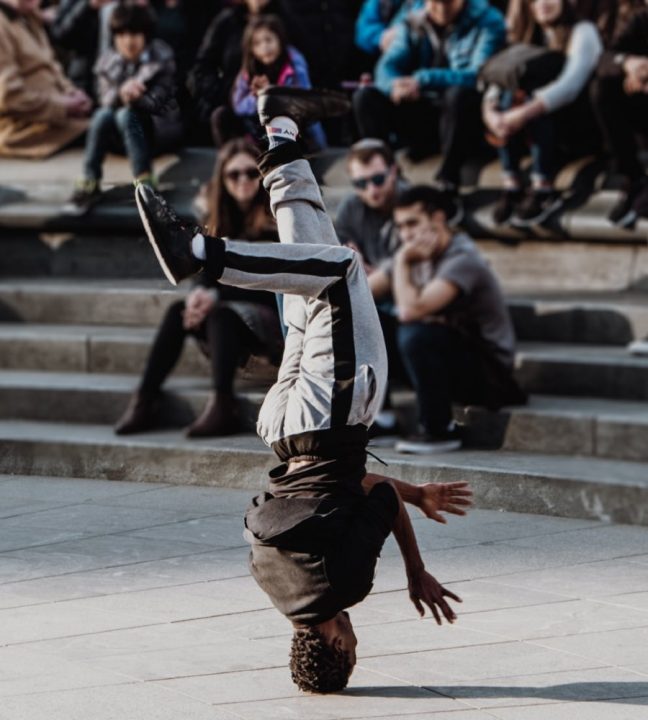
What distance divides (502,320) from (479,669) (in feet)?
12.0

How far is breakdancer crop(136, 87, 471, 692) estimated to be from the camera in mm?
4609

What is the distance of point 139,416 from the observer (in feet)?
27.9

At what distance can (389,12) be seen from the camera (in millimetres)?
10992

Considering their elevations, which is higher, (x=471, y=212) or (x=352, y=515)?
(x=352, y=515)

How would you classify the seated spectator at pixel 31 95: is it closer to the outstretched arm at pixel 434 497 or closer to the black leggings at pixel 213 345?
the black leggings at pixel 213 345

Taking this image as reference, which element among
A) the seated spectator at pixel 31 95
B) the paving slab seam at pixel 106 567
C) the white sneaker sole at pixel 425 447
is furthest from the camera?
the seated spectator at pixel 31 95

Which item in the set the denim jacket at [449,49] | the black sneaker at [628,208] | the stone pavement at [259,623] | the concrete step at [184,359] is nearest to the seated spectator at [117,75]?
the concrete step at [184,359]

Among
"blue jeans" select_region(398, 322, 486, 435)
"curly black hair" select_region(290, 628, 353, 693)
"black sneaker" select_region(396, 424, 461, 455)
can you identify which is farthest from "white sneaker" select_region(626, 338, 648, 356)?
"curly black hair" select_region(290, 628, 353, 693)

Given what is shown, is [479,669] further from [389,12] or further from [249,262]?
[389,12]

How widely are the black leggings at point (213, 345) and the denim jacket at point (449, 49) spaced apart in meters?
2.30

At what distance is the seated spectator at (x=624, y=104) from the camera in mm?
9453

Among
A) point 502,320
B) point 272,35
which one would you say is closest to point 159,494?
point 502,320

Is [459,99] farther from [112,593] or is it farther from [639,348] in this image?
[112,593]

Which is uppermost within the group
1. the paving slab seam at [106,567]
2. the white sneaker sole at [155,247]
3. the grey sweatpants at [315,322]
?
the white sneaker sole at [155,247]
